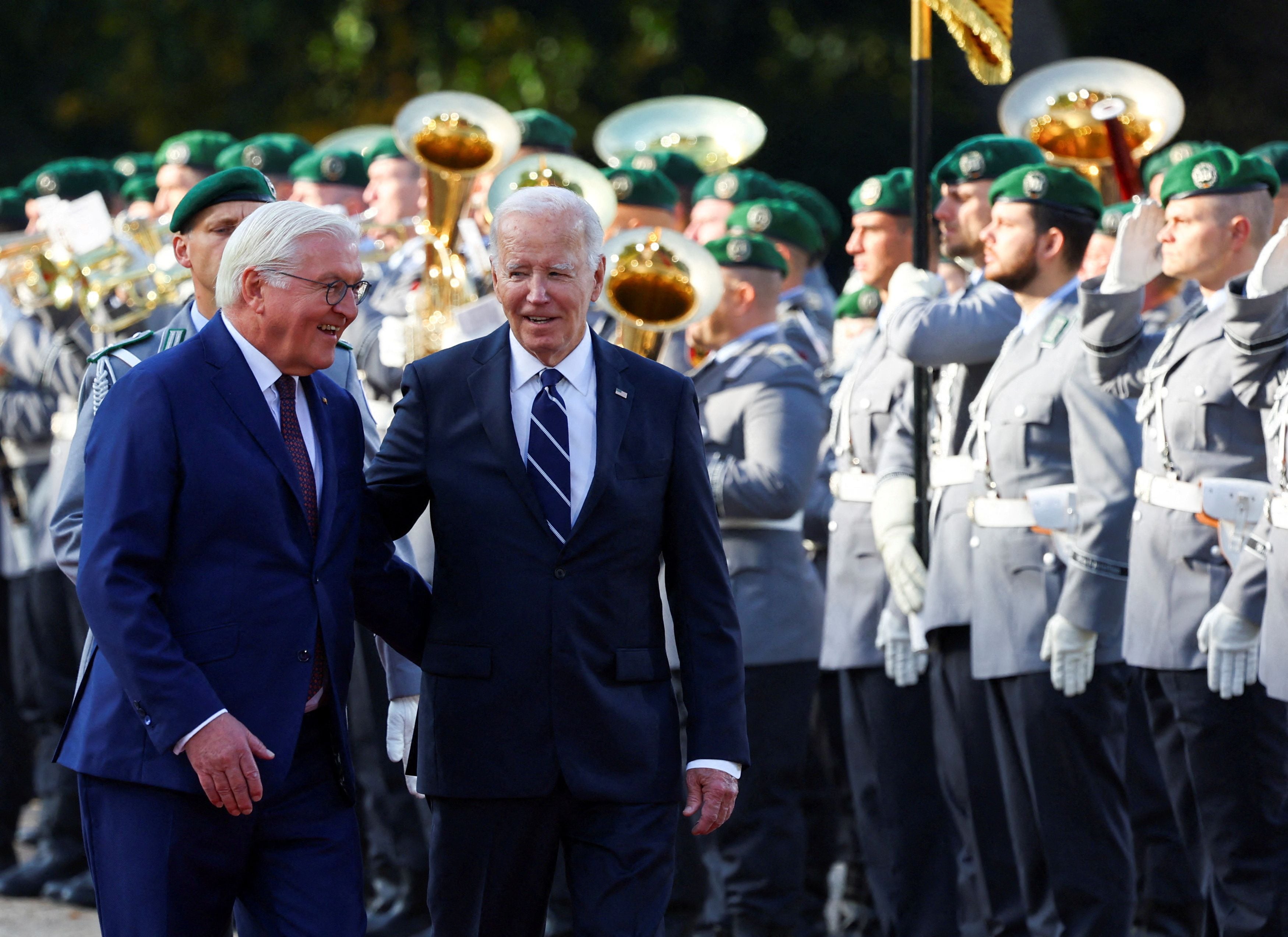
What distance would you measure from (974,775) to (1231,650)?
0.89m

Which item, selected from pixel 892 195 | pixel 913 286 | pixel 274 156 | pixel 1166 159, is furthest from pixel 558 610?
pixel 274 156

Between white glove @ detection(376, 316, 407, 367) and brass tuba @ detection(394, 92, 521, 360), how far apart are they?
27 mm

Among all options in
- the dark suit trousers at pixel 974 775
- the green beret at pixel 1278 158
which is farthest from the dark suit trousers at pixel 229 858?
the green beret at pixel 1278 158

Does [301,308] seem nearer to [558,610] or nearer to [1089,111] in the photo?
[558,610]

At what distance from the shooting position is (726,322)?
6637 millimetres

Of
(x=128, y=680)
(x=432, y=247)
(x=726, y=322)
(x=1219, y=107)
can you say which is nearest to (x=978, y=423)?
(x=726, y=322)

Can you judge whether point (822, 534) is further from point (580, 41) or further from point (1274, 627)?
point (580, 41)

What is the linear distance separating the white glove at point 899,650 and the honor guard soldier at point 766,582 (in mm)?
289

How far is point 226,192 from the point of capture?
459 centimetres

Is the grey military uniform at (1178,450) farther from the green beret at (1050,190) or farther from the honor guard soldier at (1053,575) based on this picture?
the green beret at (1050,190)

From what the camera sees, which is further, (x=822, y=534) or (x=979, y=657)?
(x=822, y=534)

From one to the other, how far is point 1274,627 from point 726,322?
2141 millimetres

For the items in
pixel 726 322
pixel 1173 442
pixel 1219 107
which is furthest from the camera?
pixel 1219 107

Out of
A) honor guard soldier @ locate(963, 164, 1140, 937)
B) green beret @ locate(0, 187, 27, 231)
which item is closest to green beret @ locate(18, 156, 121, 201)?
green beret @ locate(0, 187, 27, 231)
